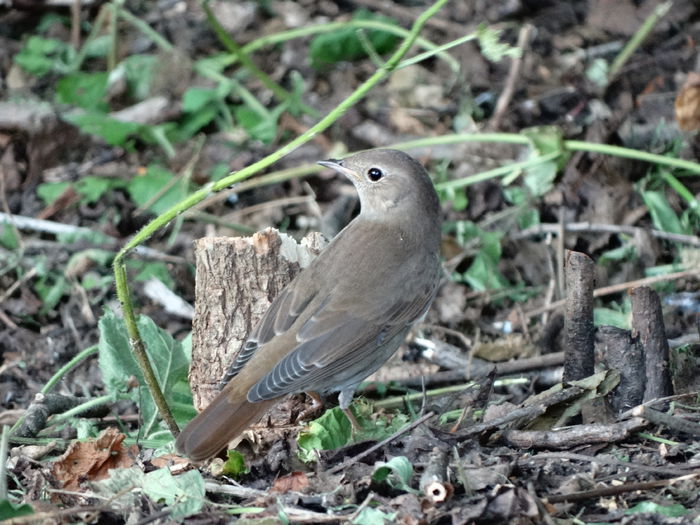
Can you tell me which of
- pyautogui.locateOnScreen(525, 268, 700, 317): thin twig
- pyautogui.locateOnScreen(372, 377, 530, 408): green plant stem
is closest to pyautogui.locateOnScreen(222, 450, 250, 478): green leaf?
pyautogui.locateOnScreen(372, 377, 530, 408): green plant stem

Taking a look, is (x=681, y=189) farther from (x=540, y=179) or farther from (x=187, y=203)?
(x=187, y=203)

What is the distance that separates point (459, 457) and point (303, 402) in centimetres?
115

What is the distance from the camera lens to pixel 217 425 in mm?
4426

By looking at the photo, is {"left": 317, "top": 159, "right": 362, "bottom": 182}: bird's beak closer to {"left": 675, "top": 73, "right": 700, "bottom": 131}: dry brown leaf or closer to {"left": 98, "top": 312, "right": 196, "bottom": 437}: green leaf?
{"left": 98, "top": 312, "right": 196, "bottom": 437}: green leaf

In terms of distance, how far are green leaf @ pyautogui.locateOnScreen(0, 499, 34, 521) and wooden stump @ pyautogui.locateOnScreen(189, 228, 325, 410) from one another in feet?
4.07

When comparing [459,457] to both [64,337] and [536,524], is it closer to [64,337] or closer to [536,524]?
[536,524]

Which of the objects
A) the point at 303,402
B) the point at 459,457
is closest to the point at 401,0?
the point at 303,402

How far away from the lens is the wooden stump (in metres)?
4.83

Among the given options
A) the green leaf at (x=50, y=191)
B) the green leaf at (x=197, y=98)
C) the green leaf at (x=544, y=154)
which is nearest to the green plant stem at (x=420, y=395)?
the green leaf at (x=544, y=154)

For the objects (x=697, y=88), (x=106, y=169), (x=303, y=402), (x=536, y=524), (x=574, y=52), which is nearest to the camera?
(x=536, y=524)

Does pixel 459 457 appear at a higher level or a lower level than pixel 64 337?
higher

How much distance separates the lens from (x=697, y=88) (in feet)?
24.3

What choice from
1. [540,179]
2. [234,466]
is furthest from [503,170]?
[234,466]

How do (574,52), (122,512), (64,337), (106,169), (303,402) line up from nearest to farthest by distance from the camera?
(122,512)
(303,402)
(64,337)
(106,169)
(574,52)
